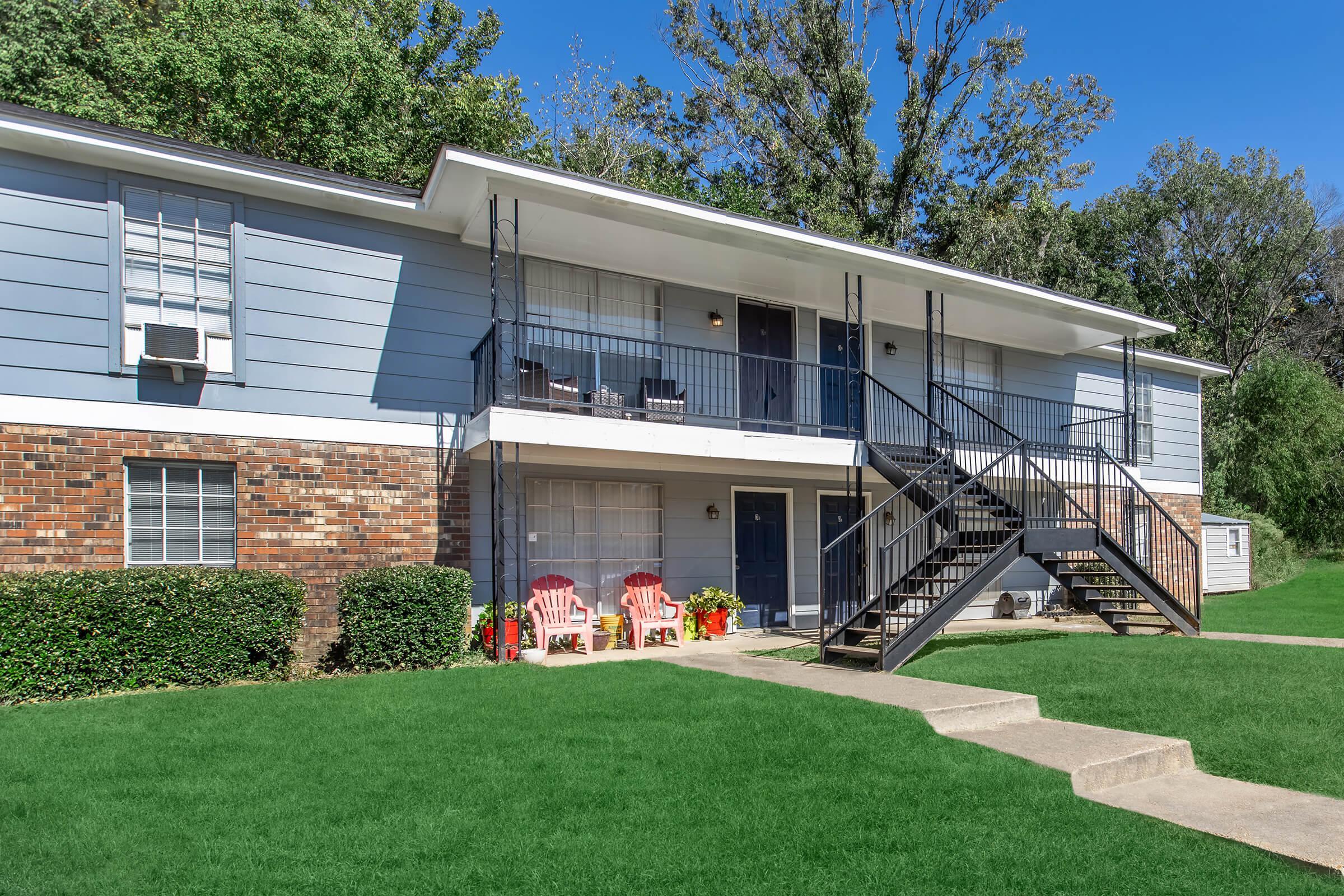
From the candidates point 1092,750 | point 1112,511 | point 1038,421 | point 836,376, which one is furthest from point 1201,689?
point 1112,511

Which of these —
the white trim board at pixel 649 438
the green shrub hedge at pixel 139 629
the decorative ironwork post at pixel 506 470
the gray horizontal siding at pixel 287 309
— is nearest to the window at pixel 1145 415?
the white trim board at pixel 649 438

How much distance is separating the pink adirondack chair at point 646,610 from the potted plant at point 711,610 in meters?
0.34

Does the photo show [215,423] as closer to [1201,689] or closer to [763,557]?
[763,557]

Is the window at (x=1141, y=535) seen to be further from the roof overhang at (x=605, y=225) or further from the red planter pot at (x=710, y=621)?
the red planter pot at (x=710, y=621)

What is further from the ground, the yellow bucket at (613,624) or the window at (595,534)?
the window at (595,534)

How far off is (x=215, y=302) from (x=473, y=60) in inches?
547

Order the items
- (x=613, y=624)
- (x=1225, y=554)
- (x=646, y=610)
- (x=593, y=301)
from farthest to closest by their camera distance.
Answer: (x=1225, y=554)
(x=593, y=301)
(x=613, y=624)
(x=646, y=610)

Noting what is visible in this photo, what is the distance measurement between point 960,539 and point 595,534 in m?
4.44

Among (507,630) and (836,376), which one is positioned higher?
(836,376)

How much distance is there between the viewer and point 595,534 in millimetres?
11656

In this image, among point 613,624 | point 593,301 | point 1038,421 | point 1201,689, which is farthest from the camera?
point 1038,421

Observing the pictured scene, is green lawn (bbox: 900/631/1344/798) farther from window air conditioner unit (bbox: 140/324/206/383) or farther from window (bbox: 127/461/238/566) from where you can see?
window air conditioner unit (bbox: 140/324/206/383)

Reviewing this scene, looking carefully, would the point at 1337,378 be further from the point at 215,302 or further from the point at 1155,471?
the point at 215,302

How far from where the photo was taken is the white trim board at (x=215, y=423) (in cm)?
839
